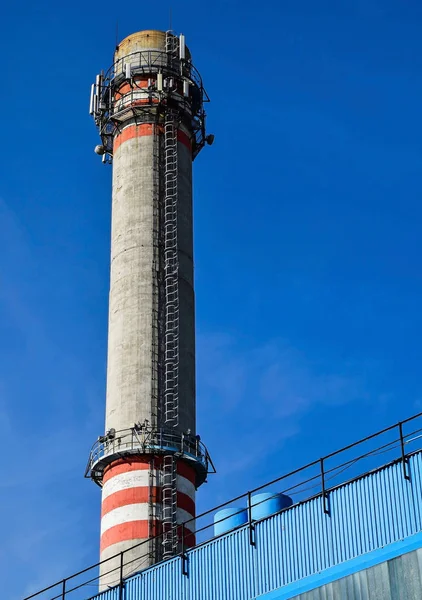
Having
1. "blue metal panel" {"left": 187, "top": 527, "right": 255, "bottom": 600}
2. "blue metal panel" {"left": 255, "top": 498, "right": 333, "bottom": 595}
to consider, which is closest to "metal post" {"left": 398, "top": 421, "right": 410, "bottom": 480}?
"blue metal panel" {"left": 255, "top": 498, "right": 333, "bottom": 595}

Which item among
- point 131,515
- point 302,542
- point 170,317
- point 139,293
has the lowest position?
point 302,542

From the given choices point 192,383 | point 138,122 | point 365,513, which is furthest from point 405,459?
point 138,122

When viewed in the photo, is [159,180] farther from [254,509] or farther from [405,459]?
[405,459]

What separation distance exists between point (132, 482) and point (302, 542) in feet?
56.3

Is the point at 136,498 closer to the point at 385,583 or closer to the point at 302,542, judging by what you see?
the point at 302,542

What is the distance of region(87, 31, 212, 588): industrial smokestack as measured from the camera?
1967 inches

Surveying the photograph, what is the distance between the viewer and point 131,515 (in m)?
49.6

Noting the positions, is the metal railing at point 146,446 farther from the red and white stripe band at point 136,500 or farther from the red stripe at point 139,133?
Result: the red stripe at point 139,133

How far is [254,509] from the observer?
4050 cm

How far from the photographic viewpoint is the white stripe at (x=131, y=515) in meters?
49.5

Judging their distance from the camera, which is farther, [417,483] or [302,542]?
[302,542]

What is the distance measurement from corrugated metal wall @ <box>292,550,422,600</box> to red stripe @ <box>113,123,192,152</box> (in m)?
31.6

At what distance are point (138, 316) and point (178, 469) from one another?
7.76 metres

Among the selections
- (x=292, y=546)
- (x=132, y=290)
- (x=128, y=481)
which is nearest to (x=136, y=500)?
(x=128, y=481)
